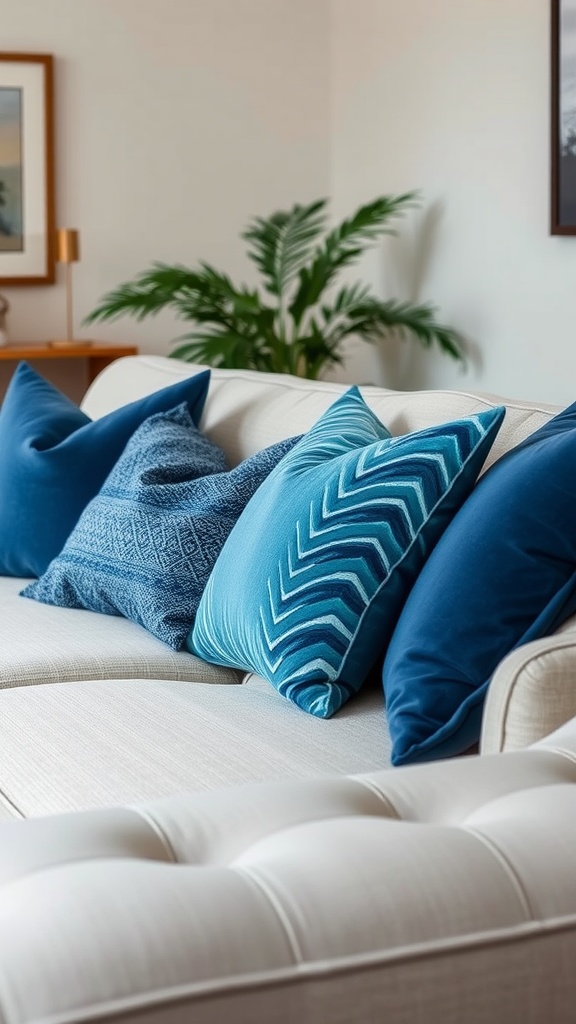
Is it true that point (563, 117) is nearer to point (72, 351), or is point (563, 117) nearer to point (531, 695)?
point (72, 351)

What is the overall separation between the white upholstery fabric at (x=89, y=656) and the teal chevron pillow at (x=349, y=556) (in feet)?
0.73

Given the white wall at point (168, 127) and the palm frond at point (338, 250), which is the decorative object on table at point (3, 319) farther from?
the palm frond at point (338, 250)

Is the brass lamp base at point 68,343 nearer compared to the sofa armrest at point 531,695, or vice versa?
the sofa armrest at point 531,695

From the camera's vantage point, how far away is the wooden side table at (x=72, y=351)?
443 cm

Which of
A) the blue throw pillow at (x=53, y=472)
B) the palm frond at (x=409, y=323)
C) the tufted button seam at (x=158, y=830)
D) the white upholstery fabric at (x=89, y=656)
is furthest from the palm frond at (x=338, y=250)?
the tufted button seam at (x=158, y=830)

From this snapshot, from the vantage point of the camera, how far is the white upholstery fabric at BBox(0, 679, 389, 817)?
129 cm

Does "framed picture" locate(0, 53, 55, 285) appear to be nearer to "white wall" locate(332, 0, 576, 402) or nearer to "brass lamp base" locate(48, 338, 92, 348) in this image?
"brass lamp base" locate(48, 338, 92, 348)

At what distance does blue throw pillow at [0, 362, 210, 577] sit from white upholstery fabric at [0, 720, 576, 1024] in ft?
4.90

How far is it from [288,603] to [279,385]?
840 millimetres

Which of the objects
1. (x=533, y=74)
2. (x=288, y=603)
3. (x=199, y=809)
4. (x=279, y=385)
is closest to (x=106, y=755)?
(x=288, y=603)

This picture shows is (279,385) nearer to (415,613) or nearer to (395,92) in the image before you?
(415,613)

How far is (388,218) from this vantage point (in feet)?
15.0

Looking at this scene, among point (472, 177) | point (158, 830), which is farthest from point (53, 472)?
point (472, 177)

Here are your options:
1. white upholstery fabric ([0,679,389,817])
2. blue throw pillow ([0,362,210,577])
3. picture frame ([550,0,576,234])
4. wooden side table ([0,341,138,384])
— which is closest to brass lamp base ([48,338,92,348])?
wooden side table ([0,341,138,384])
